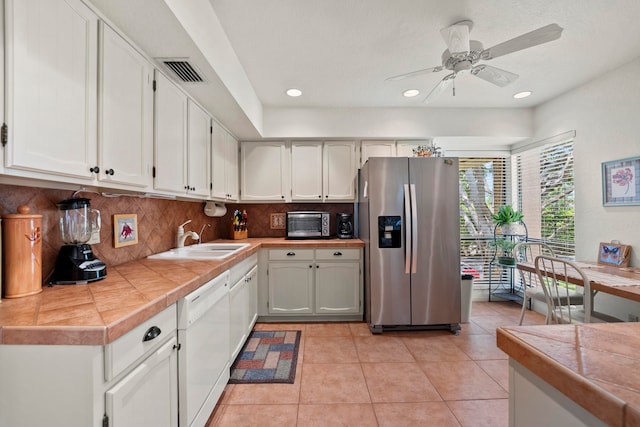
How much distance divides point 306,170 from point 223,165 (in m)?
1.01

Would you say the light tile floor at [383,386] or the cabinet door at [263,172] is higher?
the cabinet door at [263,172]

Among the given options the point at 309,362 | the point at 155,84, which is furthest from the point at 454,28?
the point at 309,362

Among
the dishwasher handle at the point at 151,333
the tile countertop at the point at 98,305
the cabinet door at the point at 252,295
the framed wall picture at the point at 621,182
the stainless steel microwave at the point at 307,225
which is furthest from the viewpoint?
the stainless steel microwave at the point at 307,225

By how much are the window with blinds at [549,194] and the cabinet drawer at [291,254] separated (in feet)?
9.27

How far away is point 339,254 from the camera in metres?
3.09

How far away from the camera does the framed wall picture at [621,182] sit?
7.63ft

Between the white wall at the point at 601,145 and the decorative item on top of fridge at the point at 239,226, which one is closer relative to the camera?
the white wall at the point at 601,145

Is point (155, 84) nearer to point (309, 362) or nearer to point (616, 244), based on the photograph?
point (309, 362)

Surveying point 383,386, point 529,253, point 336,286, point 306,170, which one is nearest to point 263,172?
point 306,170

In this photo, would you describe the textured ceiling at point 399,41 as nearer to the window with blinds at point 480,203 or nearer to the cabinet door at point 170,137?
the cabinet door at point 170,137

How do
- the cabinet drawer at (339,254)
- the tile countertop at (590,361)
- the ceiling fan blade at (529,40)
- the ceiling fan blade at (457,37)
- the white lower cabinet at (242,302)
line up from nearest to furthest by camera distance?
the tile countertop at (590,361) → the ceiling fan blade at (529,40) → the ceiling fan blade at (457,37) → the white lower cabinet at (242,302) → the cabinet drawer at (339,254)

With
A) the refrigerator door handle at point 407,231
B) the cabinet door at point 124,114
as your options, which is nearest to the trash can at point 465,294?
the refrigerator door handle at point 407,231

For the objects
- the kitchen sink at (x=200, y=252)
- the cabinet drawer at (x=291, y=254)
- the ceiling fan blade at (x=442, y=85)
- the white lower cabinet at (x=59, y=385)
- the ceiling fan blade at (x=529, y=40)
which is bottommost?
the white lower cabinet at (x=59, y=385)

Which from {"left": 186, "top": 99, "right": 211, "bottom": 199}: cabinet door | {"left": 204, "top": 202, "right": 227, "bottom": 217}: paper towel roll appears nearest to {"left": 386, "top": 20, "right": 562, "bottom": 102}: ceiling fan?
{"left": 186, "top": 99, "right": 211, "bottom": 199}: cabinet door
